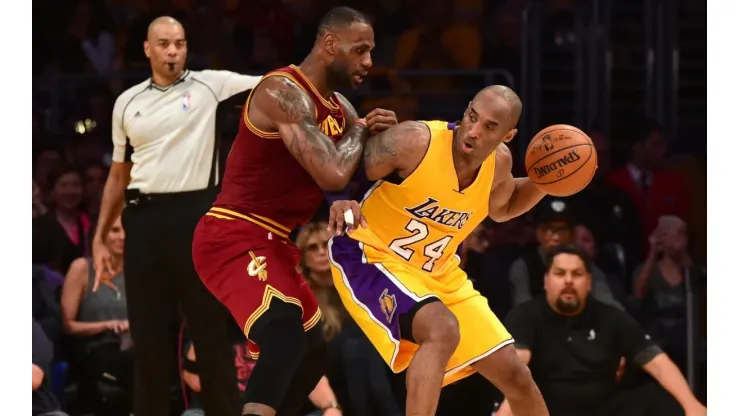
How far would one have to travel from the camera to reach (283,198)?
15.1 ft

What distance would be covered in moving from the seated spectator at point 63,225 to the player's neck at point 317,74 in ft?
9.29

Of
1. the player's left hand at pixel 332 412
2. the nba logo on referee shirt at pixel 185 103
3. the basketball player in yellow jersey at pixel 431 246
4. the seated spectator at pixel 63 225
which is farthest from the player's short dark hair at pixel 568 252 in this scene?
the seated spectator at pixel 63 225

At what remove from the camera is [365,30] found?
463 centimetres

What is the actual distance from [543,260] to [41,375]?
291 centimetres

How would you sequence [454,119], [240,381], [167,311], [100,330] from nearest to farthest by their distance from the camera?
[167,311] < [240,381] < [100,330] < [454,119]

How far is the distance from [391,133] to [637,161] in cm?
382

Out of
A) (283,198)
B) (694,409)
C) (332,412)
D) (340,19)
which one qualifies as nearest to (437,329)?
(283,198)

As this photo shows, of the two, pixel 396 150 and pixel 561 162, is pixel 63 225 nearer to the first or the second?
pixel 396 150

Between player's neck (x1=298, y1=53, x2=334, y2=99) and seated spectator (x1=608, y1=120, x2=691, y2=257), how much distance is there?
3.62m

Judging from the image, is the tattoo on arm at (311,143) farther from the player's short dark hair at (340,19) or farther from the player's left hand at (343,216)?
the player's short dark hair at (340,19)

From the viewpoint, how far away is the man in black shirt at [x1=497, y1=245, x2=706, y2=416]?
6.36 m

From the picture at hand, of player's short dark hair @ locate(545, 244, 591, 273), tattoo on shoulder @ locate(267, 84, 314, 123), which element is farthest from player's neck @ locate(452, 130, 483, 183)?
player's short dark hair @ locate(545, 244, 591, 273)
